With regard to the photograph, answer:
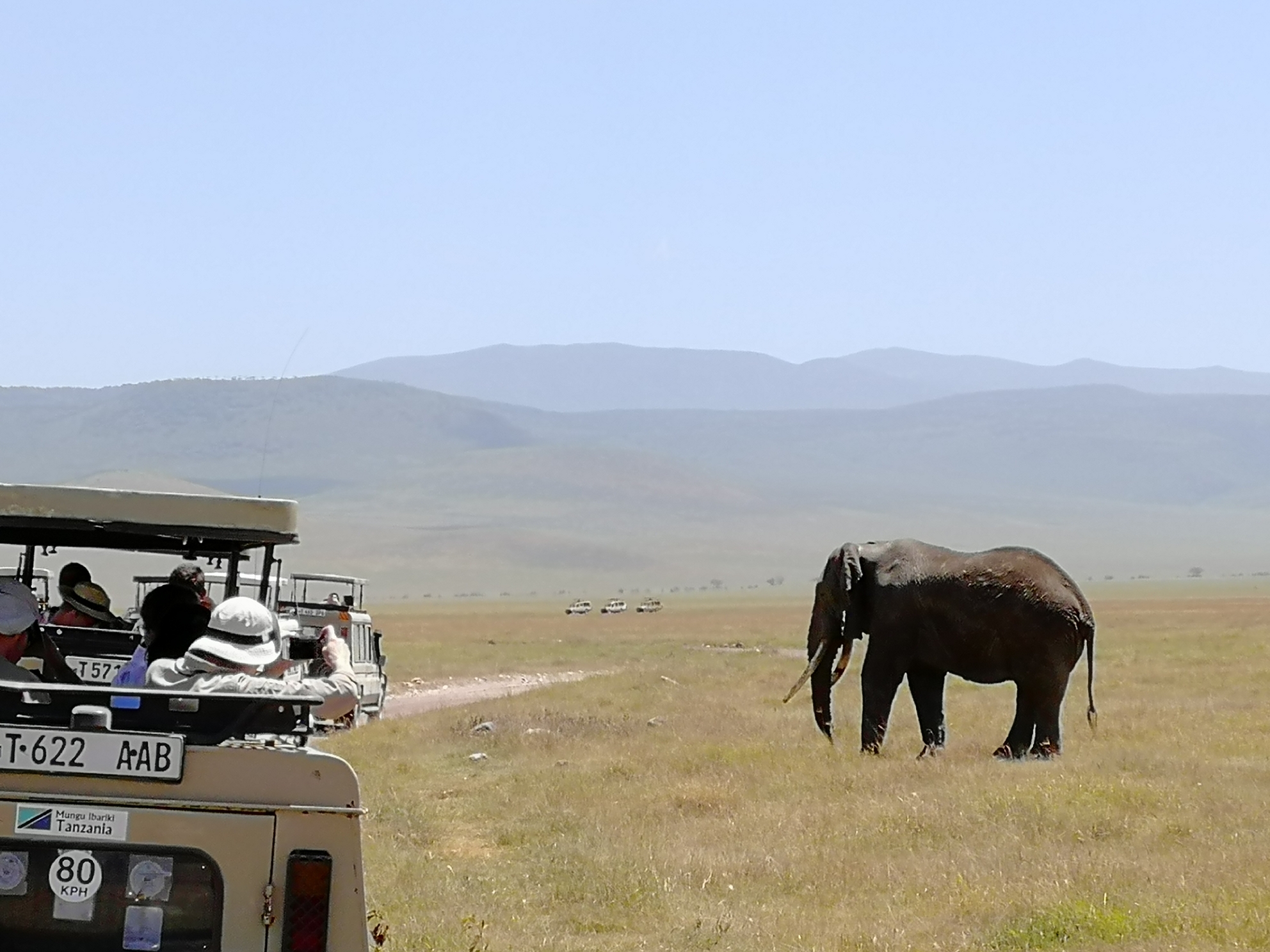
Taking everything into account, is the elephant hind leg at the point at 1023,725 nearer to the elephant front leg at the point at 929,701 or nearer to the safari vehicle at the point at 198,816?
the elephant front leg at the point at 929,701

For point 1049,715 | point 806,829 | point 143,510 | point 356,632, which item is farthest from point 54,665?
point 356,632

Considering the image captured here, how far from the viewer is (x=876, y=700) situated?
18.3 metres

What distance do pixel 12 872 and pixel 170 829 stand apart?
0.60 m

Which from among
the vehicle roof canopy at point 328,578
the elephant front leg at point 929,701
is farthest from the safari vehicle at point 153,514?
the vehicle roof canopy at point 328,578

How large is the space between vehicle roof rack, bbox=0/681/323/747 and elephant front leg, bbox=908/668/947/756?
1256cm

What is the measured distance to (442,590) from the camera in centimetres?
18800

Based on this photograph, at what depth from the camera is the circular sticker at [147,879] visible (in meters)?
6.34

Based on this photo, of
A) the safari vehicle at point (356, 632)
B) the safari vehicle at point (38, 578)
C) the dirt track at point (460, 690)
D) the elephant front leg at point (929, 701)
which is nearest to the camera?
the safari vehicle at point (38, 578)

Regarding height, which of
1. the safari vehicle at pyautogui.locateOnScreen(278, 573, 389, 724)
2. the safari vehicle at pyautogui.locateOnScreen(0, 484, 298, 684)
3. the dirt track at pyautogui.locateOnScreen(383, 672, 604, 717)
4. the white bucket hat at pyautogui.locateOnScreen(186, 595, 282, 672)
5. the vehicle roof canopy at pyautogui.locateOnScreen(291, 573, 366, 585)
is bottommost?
the dirt track at pyautogui.locateOnScreen(383, 672, 604, 717)

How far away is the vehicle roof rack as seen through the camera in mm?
6258

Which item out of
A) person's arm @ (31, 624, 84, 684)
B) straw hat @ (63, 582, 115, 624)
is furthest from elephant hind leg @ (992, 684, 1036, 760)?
person's arm @ (31, 624, 84, 684)

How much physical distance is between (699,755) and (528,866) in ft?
19.8

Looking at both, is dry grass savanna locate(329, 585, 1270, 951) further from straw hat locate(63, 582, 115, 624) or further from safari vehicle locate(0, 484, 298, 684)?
safari vehicle locate(0, 484, 298, 684)

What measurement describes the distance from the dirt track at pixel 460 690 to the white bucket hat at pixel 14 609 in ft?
62.2
